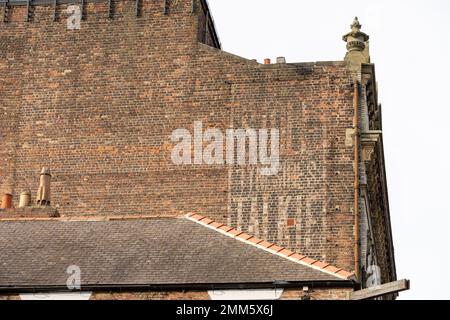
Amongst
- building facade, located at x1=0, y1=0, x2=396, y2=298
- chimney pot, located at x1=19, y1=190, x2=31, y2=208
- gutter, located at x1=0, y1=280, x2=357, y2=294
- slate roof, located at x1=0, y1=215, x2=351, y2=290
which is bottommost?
gutter, located at x1=0, y1=280, x2=357, y2=294

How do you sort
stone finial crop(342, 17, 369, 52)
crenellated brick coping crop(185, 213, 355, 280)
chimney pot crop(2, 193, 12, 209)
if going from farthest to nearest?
stone finial crop(342, 17, 369, 52)
chimney pot crop(2, 193, 12, 209)
crenellated brick coping crop(185, 213, 355, 280)

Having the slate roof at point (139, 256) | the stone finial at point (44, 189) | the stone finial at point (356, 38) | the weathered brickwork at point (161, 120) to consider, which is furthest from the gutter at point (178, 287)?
the stone finial at point (356, 38)

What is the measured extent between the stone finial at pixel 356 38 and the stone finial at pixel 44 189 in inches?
364

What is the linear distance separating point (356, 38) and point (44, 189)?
10.0 metres

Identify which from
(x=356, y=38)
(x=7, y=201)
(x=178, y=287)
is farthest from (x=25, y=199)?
(x=356, y=38)

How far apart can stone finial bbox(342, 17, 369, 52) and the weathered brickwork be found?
1.03 m

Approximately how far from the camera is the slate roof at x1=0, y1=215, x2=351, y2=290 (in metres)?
25.2

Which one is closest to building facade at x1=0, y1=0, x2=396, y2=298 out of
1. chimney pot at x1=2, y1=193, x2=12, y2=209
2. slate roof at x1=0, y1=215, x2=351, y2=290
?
chimney pot at x1=2, y1=193, x2=12, y2=209

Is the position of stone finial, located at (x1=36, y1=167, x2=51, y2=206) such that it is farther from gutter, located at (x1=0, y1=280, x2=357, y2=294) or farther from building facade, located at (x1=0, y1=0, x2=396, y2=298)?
gutter, located at (x1=0, y1=280, x2=357, y2=294)

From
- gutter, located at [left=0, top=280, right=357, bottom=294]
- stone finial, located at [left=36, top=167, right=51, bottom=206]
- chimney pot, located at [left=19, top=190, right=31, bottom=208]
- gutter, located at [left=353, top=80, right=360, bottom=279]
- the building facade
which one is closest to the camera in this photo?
gutter, located at [left=0, top=280, right=357, bottom=294]

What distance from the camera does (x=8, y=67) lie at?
3738 centimetres
